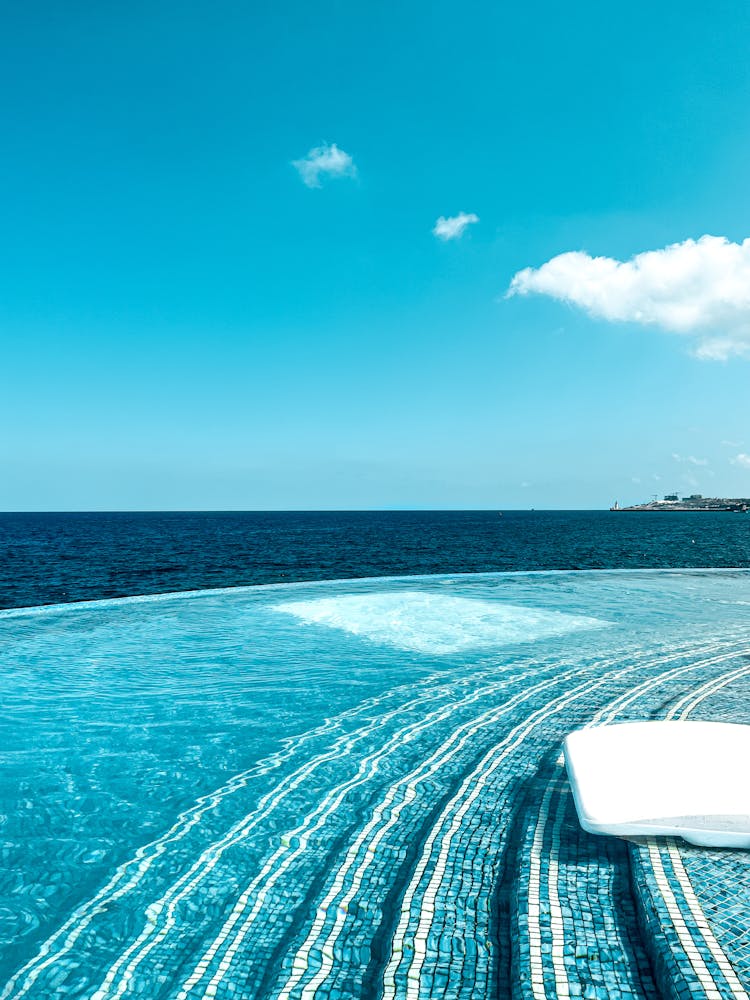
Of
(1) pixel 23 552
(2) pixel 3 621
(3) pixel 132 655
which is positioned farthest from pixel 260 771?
(1) pixel 23 552

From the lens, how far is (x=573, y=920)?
2.82 metres

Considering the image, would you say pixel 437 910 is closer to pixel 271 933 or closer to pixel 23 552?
pixel 271 933

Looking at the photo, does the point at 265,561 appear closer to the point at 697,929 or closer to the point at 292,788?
the point at 292,788

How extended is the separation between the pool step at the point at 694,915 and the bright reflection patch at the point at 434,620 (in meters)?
5.47

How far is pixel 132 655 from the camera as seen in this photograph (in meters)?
8.52

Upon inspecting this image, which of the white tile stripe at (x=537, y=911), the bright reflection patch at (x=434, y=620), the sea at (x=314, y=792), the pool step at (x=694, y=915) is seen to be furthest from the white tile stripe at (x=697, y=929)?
the bright reflection patch at (x=434, y=620)

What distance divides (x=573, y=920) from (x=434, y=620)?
797 centimetres

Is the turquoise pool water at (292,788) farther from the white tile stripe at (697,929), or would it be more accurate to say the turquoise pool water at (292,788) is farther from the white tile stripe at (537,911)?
the white tile stripe at (697,929)

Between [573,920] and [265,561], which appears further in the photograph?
[265,561]

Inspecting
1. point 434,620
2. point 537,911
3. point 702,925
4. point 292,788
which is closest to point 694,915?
point 702,925

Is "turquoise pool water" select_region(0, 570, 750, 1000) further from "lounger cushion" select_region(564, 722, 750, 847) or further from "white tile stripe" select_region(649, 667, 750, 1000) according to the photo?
"lounger cushion" select_region(564, 722, 750, 847)

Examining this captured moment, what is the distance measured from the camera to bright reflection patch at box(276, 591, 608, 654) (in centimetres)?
927

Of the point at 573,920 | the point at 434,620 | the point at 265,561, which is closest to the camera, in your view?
the point at 573,920

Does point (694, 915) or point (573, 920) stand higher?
point (694, 915)
